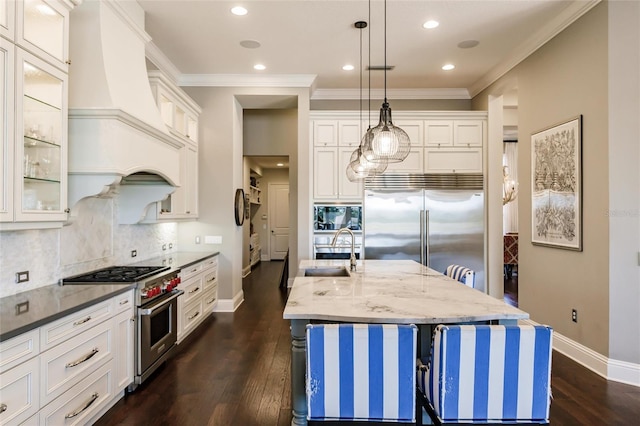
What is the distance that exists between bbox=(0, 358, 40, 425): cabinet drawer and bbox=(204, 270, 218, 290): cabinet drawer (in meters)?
2.75

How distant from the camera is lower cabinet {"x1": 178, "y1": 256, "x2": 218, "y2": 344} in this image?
387 centimetres

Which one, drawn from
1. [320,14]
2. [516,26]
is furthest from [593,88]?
[320,14]

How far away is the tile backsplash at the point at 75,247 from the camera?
234 centimetres

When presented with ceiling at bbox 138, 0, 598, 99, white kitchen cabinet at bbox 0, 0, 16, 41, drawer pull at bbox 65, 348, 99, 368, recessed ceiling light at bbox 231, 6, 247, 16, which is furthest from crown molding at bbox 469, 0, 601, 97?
drawer pull at bbox 65, 348, 99, 368

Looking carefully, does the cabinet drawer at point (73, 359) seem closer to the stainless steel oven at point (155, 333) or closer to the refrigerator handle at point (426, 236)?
the stainless steel oven at point (155, 333)

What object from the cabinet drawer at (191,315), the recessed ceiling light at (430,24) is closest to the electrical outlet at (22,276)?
the cabinet drawer at (191,315)

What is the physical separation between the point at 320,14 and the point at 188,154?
2.38 meters

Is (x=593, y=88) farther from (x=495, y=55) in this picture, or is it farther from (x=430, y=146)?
(x=430, y=146)

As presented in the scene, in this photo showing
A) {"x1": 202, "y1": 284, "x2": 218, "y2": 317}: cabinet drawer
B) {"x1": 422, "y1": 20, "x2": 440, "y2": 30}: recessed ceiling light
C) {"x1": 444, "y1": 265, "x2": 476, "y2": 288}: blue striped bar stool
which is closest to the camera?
{"x1": 444, "y1": 265, "x2": 476, "y2": 288}: blue striped bar stool

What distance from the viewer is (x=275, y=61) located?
186 inches

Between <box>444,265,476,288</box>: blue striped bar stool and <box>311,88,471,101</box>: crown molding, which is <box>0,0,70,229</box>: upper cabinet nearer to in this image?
<box>444,265,476,288</box>: blue striped bar stool

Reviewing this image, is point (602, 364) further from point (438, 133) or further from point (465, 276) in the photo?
point (438, 133)

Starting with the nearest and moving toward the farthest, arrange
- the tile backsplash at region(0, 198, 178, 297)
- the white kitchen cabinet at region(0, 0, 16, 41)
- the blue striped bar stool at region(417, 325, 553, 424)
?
1. the blue striped bar stool at region(417, 325, 553, 424)
2. the white kitchen cabinet at region(0, 0, 16, 41)
3. the tile backsplash at region(0, 198, 178, 297)

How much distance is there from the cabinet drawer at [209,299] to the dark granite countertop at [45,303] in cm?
191
